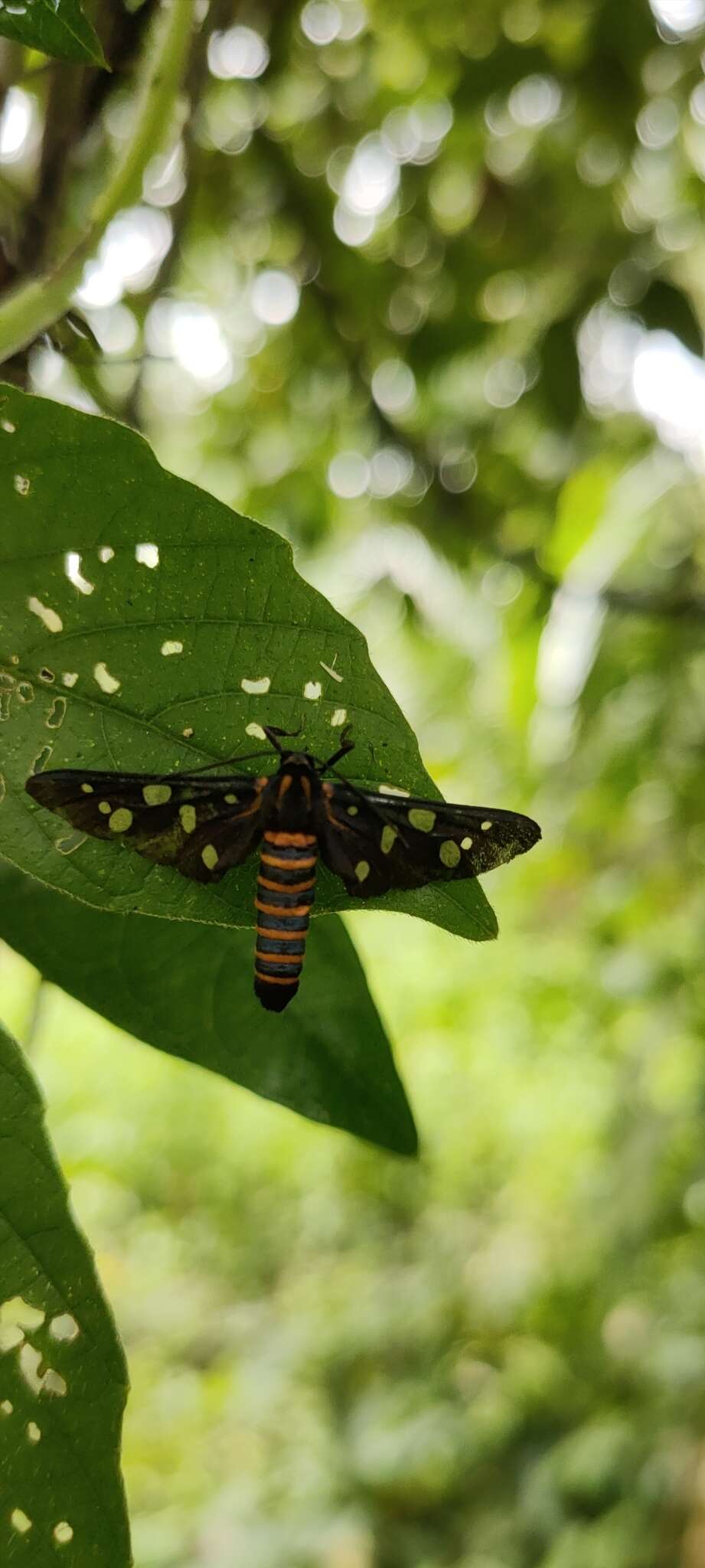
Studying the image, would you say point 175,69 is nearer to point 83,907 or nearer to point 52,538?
point 52,538

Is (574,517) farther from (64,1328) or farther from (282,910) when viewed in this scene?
(64,1328)

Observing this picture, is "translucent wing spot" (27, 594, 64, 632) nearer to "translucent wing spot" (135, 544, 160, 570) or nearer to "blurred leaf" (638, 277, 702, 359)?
"translucent wing spot" (135, 544, 160, 570)

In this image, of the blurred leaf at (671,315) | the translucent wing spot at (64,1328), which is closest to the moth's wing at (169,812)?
the translucent wing spot at (64,1328)

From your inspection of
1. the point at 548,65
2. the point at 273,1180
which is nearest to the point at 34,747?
the point at 548,65

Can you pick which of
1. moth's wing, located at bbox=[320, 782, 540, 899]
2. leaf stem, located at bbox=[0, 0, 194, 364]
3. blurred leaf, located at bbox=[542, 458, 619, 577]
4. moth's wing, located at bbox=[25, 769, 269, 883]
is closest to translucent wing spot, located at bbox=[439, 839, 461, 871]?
moth's wing, located at bbox=[320, 782, 540, 899]

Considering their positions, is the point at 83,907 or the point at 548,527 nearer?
the point at 83,907

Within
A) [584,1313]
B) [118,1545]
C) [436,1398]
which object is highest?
[118,1545]
